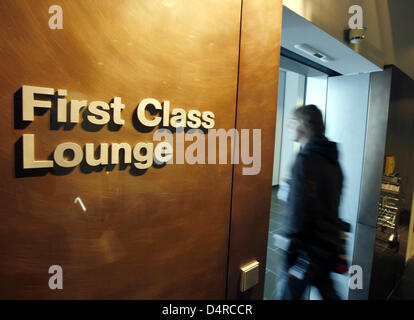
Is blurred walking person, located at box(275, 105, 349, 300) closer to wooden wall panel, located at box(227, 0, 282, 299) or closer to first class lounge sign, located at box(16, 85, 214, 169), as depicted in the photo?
wooden wall panel, located at box(227, 0, 282, 299)

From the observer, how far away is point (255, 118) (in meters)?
1.25

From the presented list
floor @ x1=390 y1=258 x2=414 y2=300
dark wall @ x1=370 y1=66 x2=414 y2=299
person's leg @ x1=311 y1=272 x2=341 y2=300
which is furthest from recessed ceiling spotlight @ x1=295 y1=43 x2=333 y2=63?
floor @ x1=390 y1=258 x2=414 y2=300

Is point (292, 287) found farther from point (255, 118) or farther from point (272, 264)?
point (255, 118)

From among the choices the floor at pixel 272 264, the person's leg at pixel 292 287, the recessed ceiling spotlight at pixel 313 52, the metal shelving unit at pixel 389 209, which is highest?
the recessed ceiling spotlight at pixel 313 52

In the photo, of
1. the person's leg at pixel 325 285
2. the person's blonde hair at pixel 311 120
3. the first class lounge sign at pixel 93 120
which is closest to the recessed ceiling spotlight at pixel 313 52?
the person's blonde hair at pixel 311 120

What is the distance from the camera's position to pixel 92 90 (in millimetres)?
745

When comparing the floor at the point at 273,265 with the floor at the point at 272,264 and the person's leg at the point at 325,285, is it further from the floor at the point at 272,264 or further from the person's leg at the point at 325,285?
the person's leg at the point at 325,285

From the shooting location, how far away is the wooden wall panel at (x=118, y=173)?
0.65m

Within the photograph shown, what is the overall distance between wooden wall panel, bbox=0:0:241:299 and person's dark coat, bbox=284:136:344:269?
1.13 meters

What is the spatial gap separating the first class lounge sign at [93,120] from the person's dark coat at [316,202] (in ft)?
4.73

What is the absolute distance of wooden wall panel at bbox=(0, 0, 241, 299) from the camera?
0.65 meters

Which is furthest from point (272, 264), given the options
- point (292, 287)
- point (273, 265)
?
point (292, 287)
